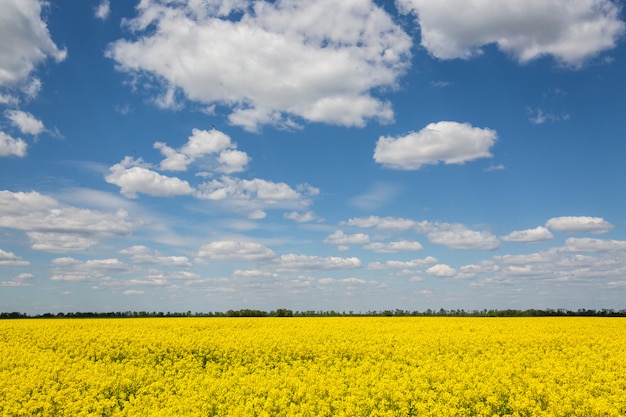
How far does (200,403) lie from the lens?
451 inches

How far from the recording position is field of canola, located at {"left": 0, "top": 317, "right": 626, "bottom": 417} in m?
11.2

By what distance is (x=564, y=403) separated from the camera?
11219 millimetres

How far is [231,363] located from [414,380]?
8129 millimetres

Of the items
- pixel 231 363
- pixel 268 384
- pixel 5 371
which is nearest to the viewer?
pixel 268 384

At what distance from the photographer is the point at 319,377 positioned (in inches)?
535

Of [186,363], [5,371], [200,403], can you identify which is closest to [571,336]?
[186,363]

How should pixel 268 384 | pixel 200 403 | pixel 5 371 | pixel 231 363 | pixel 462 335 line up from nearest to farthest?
pixel 200 403
pixel 268 384
pixel 5 371
pixel 231 363
pixel 462 335

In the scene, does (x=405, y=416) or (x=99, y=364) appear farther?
(x=99, y=364)

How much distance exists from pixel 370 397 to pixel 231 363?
8.36 m

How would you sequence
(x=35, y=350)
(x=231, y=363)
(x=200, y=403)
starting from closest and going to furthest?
(x=200, y=403) < (x=231, y=363) < (x=35, y=350)

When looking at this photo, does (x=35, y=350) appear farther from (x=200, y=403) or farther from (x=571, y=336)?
(x=571, y=336)

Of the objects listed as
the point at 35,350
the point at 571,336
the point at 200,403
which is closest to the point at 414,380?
the point at 200,403

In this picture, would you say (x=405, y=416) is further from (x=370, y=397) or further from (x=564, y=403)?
(x=564, y=403)

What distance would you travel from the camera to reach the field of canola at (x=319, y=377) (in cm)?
1125
